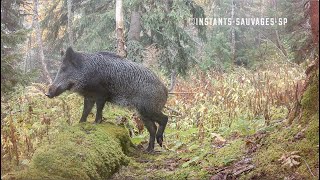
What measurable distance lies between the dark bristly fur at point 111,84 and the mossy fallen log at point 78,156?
116cm

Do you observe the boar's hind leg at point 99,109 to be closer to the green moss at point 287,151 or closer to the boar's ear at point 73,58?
the boar's ear at point 73,58

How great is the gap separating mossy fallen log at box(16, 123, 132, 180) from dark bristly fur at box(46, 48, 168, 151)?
3.79ft

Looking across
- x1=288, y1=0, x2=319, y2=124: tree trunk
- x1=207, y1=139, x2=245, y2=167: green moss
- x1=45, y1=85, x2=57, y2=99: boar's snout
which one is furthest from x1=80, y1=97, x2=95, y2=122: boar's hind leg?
x1=288, y1=0, x2=319, y2=124: tree trunk

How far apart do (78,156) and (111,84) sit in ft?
9.68

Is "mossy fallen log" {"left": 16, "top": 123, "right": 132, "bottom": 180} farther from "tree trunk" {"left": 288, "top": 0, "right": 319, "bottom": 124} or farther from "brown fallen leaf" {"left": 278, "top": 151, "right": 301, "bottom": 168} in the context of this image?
"tree trunk" {"left": 288, "top": 0, "right": 319, "bottom": 124}

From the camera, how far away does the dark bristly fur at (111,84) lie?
22.5ft

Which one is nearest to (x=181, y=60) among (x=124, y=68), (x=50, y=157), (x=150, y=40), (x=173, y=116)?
(x=150, y=40)

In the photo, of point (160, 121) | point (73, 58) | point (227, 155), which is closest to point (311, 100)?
point (227, 155)

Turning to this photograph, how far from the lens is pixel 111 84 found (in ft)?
23.4

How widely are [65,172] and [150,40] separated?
943 cm

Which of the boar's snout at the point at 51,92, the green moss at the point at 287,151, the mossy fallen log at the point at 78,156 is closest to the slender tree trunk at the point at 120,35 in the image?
the boar's snout at the point at 51,92

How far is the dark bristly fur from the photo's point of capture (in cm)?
685

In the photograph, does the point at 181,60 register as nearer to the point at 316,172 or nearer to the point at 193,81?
the point at 193,81

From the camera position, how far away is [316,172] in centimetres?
370
